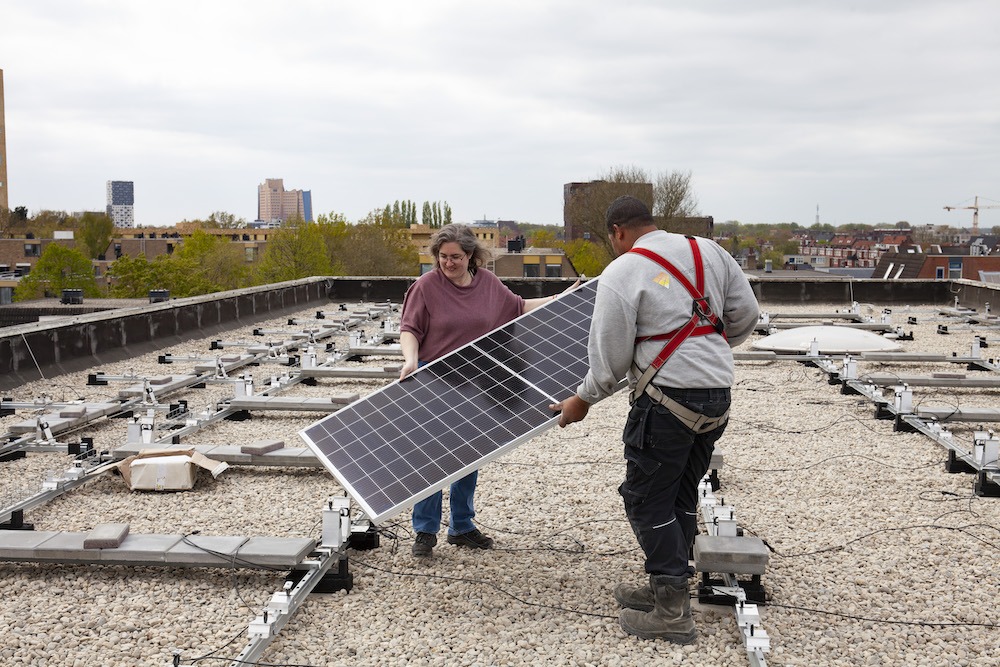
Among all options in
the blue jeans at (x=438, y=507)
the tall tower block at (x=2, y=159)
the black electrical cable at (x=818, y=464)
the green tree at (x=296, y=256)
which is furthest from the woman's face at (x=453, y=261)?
the tall tower block at (x=2, y=159)

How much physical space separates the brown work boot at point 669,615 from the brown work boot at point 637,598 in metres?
0.22

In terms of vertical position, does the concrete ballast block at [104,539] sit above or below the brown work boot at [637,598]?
above

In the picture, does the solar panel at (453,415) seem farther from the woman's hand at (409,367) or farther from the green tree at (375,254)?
the green tree at (375,254)

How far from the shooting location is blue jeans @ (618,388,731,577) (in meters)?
4.68

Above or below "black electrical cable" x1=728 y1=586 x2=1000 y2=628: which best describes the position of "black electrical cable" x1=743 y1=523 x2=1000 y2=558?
above

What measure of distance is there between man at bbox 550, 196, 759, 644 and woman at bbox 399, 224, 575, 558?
4.59ft

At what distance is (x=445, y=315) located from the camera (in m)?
6.12

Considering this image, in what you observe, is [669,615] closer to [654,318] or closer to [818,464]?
[654,318]

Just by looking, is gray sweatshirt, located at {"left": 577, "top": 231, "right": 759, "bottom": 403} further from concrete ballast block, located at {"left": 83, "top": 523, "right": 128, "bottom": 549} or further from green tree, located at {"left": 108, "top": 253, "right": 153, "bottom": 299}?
green tree, located at {"left": 108, "top": 253, "right": 153, "bottom": 299}

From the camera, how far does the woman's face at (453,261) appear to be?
5.89 metres

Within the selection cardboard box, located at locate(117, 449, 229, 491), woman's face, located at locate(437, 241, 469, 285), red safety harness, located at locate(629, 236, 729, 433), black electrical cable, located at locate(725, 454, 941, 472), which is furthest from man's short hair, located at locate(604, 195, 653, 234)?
cardboard box, located at locate(117, 449, 229, 491)

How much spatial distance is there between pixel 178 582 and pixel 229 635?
0.90m

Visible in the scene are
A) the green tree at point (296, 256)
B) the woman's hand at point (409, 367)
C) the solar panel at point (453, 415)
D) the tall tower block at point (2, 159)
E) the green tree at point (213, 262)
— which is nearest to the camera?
the solar panel at point (453, 415)

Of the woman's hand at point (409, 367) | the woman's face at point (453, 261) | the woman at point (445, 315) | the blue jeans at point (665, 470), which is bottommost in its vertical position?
the blue jeans at point (665, 470)
